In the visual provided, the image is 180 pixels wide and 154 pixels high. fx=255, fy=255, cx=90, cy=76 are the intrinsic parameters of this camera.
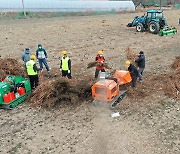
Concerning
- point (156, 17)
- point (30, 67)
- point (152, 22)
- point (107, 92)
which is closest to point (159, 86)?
point (107, 92)

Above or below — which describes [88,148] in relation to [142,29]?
below

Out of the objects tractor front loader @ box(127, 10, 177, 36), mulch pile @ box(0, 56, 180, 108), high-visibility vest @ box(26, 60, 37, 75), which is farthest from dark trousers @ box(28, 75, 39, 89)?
tractor front loader @ box(127, 10, 177, 36)

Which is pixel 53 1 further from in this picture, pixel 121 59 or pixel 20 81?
pixel 20 81

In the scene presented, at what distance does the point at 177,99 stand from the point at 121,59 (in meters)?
5.08

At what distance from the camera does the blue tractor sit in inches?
773

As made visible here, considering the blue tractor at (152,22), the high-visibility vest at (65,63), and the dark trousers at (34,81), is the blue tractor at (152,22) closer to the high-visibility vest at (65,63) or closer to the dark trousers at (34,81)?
the high-visibility vest at (65,63)

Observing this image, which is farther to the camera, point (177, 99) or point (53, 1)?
point (53, 1)

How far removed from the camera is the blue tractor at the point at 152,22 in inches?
773

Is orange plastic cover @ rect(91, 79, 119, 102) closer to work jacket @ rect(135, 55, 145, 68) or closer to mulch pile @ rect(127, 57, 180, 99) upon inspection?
mulch pile @ rect(127, 57, 180, 99)

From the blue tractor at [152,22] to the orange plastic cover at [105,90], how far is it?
1267cm

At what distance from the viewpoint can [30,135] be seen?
681 cm

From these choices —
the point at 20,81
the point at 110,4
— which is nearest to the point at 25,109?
the point at 20,81

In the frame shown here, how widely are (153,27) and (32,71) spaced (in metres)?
13.3

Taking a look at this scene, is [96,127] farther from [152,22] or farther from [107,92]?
[152,22]
